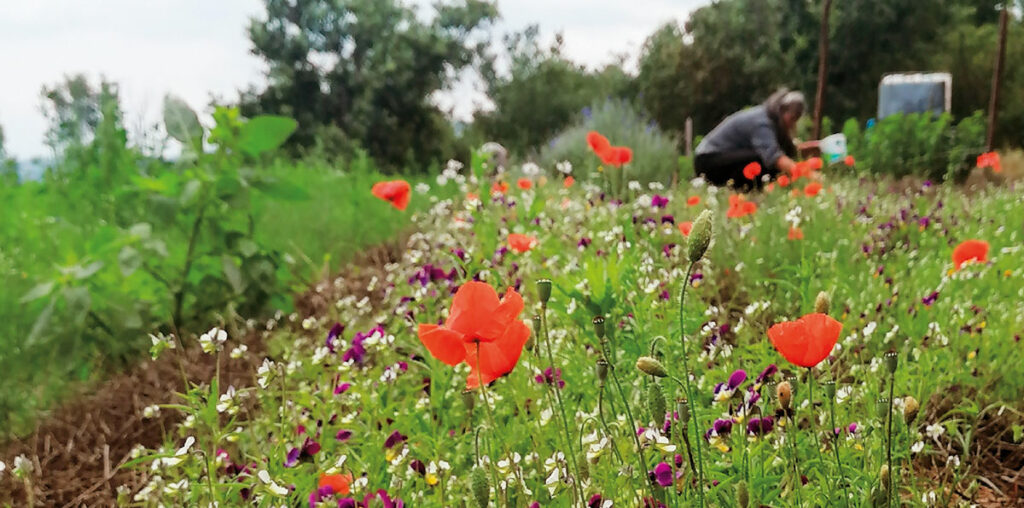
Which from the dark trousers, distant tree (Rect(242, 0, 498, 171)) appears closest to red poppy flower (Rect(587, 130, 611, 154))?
the dark trousers

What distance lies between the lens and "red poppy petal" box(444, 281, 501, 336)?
1.17 m

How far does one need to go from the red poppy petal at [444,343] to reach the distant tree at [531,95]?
→ 21.9 meters

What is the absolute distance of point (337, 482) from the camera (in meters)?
1.55

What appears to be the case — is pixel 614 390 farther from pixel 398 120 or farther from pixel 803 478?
pixel 398 120

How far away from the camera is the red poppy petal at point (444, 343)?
119 centimetres

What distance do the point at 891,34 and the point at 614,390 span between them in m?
26.8

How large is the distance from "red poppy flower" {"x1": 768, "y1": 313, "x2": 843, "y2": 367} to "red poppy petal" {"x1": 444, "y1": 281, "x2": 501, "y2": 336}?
44 centimetres

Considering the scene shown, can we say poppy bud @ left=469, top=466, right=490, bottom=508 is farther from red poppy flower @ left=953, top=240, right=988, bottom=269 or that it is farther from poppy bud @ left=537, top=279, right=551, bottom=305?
red poppy flower @ left=953, top=240, right=988, bottom=269

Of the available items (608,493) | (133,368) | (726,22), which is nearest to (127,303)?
(133,368)

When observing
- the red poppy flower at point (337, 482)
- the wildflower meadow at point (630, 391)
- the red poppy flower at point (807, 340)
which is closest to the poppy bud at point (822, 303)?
the wildflower meadow at point (630, 391)

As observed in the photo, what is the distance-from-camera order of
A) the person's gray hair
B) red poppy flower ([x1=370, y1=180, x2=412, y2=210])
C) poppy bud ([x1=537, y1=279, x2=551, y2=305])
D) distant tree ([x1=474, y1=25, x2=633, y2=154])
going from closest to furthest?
poppy bud ([x1=537, y1=279, x2=551, y2=305])
red poppy flower ([x1=370, y1=180, x2=412, y2=210])
the person's gray hair
distant tree ([x1=474, y1=25, x2=633, y2=154])

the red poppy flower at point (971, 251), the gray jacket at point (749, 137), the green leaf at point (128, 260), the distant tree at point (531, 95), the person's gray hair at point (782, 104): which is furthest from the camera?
the distant tree at point (531, 95)

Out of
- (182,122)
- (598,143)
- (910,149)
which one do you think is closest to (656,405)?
(598,143)

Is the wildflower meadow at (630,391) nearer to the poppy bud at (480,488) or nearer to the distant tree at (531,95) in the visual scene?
the poppy bud at (480,488)
